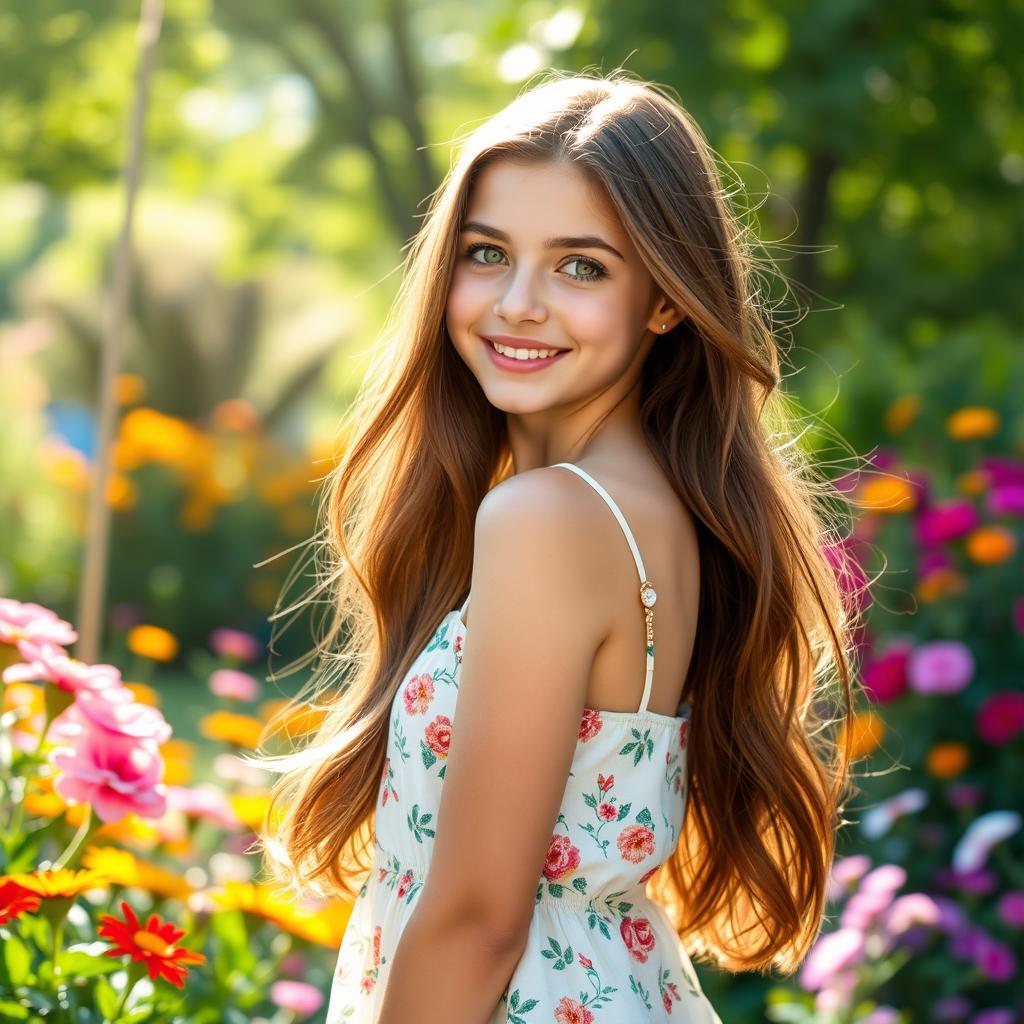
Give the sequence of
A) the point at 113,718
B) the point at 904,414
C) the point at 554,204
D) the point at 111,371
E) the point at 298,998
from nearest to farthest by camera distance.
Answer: the point at 554,204 < the point at 113,718 < the point at 298,998 < the point at 111,371 < the point at 904,414

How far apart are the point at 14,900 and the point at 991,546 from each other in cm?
231

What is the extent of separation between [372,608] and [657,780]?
495 millimetres

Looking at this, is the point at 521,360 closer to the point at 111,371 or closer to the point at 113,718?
the point at 113,718

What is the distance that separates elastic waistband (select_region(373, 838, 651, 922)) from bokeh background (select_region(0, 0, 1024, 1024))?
0.97ft

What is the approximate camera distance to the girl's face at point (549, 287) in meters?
1.64

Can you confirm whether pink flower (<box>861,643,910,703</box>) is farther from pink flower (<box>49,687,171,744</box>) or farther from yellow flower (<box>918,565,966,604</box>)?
pink flower (<box>49,687,171,744</box>)

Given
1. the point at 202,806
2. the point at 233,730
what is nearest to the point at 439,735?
the point at 202,806

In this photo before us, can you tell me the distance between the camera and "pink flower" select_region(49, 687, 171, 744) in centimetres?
176

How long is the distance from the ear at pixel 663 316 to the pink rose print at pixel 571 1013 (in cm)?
76

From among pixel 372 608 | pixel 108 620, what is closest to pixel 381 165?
pixel 108 620

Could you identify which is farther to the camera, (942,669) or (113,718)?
(942,669)

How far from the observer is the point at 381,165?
11.6m

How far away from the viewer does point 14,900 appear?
1.50 meters

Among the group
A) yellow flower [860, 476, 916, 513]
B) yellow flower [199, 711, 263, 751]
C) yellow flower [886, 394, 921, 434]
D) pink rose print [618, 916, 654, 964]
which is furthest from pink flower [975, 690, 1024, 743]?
pink rose print [618, 916, 654, 964]
